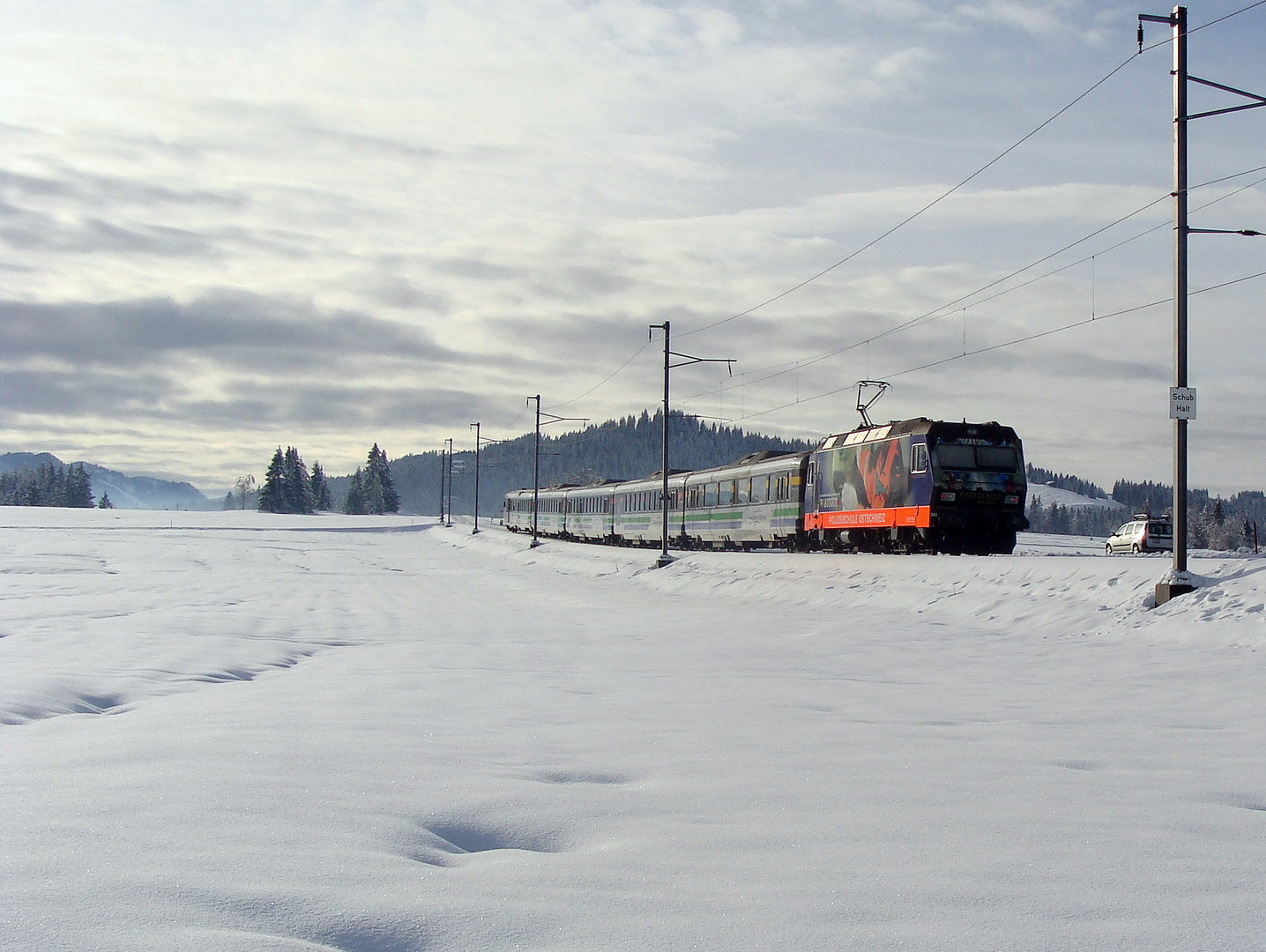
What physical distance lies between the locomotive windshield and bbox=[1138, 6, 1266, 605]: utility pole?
9.85m

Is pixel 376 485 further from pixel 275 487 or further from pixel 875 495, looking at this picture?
pixel 875 495

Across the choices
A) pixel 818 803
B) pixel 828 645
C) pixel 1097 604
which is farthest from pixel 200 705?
pixel 1097 604

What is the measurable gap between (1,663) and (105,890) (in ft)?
22.8

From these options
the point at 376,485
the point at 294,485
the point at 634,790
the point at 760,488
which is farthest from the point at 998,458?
the point at 376,485

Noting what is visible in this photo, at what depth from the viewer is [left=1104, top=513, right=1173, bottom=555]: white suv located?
33.5 metres

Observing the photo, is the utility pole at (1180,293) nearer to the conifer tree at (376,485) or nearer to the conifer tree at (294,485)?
the conifer tree at (294,485)

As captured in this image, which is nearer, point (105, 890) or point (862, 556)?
point (105, 890)

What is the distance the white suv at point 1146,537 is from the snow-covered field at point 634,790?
22.6 meters

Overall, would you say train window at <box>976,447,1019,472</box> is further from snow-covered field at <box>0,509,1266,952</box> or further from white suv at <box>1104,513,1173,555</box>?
white suv at <box>1104,513,1173,555</box>

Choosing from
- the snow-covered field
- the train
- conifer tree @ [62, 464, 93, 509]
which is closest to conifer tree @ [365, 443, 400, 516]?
conifer tree @ [62, 464, 93, 509]

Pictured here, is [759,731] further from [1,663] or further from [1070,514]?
[1070,514]

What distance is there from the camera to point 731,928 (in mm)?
2953

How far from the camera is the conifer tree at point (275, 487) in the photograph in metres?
120

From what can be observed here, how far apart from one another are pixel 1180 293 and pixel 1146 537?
2306 centimetres
